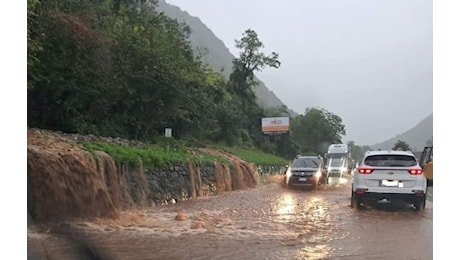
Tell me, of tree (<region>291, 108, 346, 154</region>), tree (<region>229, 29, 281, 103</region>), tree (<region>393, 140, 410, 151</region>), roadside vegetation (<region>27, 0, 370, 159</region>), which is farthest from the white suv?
tree (<region>229, 29, 281, 103</region>)

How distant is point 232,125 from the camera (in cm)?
357

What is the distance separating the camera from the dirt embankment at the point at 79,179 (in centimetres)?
337

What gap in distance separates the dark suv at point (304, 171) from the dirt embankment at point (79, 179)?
27 centimetres

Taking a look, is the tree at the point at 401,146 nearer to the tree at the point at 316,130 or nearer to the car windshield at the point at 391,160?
the car windshield at the point at 391,160

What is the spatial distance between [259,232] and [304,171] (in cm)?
67

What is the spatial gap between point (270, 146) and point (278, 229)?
0.63 meters

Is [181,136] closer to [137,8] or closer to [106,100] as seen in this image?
[106,100]

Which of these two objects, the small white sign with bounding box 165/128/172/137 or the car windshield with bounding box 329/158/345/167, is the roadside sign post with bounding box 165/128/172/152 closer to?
the small white sign with bounding box 165/128/172/137

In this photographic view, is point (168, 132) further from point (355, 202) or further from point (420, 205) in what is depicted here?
point (420, 205)

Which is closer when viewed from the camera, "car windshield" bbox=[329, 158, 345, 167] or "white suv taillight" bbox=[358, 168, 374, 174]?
"car windshield" bbox=[329, 158, 345, 167]

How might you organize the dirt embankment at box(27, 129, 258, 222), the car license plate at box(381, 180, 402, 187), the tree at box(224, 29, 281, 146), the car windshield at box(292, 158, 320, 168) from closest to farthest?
the dirt embankment at box(27, 129, 258, 222), the tree at box(224, 29, 281, 146), the car windshield at box(292, 158, 320, 168), the car license plate at box(381, 180, 402, 187)

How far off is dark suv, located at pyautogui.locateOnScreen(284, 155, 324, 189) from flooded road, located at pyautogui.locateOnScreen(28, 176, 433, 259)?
8 cm

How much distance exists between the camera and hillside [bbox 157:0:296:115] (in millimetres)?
3489

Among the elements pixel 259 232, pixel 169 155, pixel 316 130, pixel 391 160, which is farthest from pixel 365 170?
pixel 169 155
